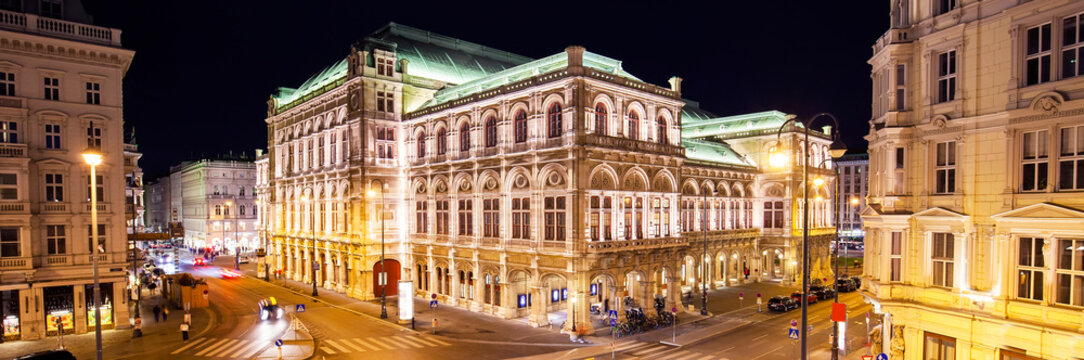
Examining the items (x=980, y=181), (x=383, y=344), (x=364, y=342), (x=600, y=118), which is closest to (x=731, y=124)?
(x=600, y=118)

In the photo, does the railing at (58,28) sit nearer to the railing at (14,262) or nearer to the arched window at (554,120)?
the railing at (14,262)

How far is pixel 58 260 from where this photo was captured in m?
32.0

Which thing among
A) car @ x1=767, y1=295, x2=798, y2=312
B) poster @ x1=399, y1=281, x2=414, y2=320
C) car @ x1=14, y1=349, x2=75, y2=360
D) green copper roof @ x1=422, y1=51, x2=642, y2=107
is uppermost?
green copper roof @ x1=422, y1=51, x2=642, y2=107

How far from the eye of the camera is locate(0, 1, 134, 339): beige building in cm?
3069

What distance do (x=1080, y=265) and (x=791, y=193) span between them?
42.1 meters

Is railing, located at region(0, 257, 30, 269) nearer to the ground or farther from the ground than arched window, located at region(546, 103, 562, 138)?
nearer to the ground

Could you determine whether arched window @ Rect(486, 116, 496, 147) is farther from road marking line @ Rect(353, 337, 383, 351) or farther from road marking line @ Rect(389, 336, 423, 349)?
road marking line @ Rect(353, 337, 383, 351)

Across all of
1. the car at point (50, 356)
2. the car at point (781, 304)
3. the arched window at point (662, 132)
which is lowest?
the car at point (781, 304)

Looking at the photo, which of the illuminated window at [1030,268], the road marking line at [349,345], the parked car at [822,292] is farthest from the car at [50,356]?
the parked car at [822,292]

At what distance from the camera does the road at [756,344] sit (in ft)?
97.2

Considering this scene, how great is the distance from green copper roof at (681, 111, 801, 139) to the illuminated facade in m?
0.19

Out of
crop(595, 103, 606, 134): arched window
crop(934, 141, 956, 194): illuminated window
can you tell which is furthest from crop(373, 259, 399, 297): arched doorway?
crop(934, 141, 956, 194): illuminated window

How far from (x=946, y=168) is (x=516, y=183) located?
25.5m

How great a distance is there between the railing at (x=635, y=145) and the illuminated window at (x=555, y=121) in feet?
8.04
